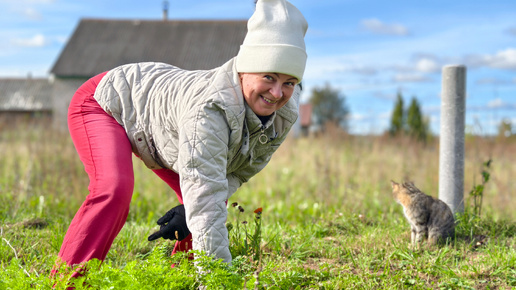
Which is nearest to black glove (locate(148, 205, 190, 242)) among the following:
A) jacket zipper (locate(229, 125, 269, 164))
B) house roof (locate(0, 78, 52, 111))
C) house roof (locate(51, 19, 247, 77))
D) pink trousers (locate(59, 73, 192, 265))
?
pink trousers (locate(59, 73, 192, 265))

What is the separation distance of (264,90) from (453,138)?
7.58ft

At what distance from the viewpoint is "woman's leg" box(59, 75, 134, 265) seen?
259cm

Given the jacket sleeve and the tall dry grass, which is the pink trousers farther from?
the tall dry grass

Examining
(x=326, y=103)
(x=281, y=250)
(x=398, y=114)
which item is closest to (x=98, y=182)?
(x=281, y=250)

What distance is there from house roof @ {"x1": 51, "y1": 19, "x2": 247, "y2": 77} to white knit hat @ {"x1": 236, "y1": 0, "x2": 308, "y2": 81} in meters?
23.0

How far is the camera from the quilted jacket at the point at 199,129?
7.94 feet

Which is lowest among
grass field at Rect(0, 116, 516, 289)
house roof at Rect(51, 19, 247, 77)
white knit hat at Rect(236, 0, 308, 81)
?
grass field at Rect(0, 116, 516, 289)

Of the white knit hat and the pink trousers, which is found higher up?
the white knit hat

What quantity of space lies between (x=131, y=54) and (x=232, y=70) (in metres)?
25.1

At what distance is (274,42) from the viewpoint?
259 centimetres

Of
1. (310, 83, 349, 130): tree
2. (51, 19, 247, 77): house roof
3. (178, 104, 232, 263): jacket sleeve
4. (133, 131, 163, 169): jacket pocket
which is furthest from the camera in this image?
(310, 83, 349, 130): tree

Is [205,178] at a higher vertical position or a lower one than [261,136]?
lower

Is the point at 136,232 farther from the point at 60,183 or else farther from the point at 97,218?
the point at 60,183

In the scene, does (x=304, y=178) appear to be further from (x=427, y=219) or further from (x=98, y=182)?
(x=98, y=182)
